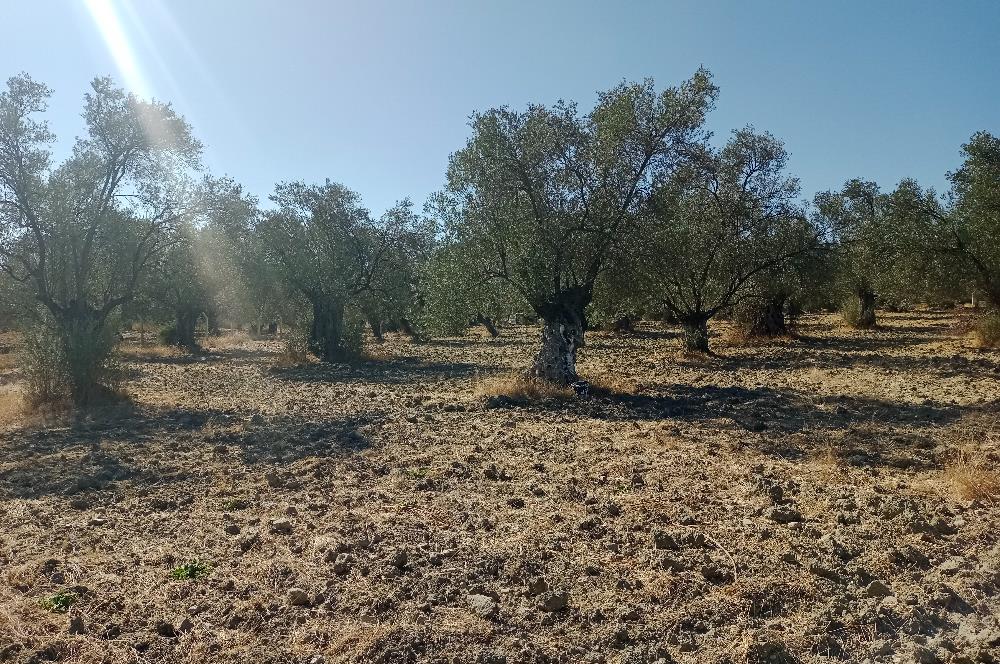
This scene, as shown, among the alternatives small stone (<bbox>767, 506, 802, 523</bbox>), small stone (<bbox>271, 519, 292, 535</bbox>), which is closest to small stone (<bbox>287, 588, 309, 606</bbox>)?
small stone (<bbox>271, 519, 292, 535</bbox>)

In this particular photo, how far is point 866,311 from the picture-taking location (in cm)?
3603

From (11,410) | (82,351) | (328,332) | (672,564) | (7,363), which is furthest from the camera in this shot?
(328,332)

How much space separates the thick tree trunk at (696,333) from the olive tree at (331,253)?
13.9 m

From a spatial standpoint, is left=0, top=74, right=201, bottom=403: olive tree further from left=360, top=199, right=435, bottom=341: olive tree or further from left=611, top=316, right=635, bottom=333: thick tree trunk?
left=611, top=316, right=635, bottom=333: thick tree trunk

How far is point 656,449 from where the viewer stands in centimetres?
1004

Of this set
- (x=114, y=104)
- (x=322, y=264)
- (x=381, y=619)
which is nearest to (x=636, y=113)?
(x=114, y=104)

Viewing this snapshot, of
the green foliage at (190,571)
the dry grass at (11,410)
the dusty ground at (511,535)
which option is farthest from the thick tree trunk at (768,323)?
the green foliage at (190,571)

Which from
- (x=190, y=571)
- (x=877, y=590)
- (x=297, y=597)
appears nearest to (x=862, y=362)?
(x=877, y=590)

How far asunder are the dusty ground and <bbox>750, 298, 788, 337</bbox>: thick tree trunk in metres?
18.7

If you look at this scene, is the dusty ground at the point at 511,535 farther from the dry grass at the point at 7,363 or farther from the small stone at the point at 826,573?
the dry grass at the point at 7,363

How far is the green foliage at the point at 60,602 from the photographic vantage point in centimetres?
495

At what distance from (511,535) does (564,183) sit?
11.5m

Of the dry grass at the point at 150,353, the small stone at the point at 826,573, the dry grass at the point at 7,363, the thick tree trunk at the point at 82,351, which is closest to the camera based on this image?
the small stone at the point at 826,573

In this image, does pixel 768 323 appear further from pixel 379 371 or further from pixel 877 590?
pixel 877 590
